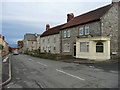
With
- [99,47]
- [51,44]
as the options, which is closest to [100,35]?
[99,47]

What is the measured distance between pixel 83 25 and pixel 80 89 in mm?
17306

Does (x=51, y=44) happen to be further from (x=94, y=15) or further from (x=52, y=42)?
(x=94, y=15)

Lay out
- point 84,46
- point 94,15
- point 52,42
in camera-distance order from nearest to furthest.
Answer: point 84,46 → point 94,15 → point 52,42

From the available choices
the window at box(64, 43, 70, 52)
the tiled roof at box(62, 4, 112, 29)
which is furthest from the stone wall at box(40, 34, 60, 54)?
the tiled roof at box(62, 4, 112, 29)

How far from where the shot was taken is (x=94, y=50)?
59.8ft

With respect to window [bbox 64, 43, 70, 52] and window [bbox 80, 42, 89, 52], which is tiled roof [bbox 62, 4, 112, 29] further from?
window [bbox 64, 43, 70, 52]

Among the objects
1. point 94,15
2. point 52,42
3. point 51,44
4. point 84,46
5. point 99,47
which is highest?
point 94,15

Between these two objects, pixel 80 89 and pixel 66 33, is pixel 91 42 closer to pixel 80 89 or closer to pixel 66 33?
pixel 66 33

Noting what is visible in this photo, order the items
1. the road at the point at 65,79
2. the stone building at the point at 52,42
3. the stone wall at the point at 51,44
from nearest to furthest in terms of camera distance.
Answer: the road at the point at 65,79, the stone wall at the point at 51,44, the stone building at the point at 52,42

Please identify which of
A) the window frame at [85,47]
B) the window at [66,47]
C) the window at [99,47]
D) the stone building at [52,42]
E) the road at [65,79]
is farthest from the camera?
the stone building at [52,42]

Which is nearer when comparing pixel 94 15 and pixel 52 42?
pixel 94 15

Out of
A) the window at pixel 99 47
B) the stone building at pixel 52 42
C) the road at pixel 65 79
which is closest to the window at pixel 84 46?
the window at pixel 99 47

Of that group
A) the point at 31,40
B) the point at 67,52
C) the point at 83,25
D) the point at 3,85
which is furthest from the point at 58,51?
the point at 31,40

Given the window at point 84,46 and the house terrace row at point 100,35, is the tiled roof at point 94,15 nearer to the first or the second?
the house terrace row at point 100,35
